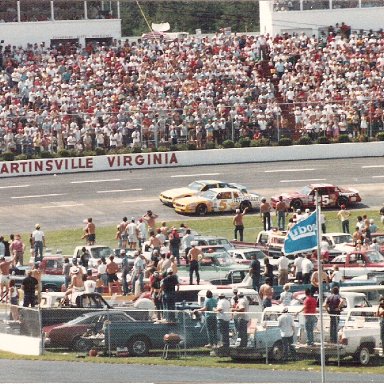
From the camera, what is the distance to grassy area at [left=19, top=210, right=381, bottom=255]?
43.5 m

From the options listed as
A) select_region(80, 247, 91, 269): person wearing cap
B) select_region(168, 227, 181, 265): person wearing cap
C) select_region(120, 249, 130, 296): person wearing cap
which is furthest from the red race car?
select_region(120, 249, 130, 296): person wearing cap

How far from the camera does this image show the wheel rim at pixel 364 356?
2572 centimetres

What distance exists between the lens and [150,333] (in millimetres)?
26750

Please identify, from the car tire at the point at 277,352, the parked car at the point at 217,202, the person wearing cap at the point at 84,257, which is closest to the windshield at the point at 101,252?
the person wearing cap at the point at 84,257

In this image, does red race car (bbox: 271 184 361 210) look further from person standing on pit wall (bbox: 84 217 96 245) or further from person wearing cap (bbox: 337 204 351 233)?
person standing on pit wall (bbox: 84 217 96 245)

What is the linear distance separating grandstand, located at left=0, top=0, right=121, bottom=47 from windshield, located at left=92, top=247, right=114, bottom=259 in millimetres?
26026

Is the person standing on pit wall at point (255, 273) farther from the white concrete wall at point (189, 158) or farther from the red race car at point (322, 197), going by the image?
the white concrete wall at point (189, 158)

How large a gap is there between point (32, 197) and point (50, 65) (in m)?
9.14

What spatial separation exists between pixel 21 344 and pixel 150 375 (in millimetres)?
3594

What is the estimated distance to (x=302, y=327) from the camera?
1024 inches

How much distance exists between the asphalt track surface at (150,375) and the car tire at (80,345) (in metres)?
0.81

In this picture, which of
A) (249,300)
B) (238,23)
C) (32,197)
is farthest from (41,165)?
(238,23)

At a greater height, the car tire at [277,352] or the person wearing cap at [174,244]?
the person wearing cap at [174,244]

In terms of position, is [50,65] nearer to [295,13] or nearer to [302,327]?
[295,13]
